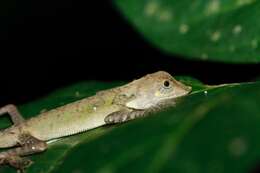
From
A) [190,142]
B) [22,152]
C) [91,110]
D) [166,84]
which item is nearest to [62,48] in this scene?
[91,110]

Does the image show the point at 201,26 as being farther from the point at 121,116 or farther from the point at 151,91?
the point at 151,91

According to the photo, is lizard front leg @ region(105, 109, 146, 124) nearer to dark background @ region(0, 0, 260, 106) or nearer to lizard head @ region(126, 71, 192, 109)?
lizard head @ region(126, 71, 192, 109)

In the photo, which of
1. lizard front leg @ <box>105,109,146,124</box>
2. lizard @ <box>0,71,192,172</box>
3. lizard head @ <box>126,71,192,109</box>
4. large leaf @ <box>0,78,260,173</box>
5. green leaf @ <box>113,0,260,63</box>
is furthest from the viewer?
lizard head @ <box>126,71,192,109</box>

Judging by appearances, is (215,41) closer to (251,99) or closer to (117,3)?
(117,3)

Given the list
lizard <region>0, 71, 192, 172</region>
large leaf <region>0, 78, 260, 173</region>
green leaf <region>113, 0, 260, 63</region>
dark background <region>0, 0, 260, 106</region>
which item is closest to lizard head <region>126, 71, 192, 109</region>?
lizard <region>0, 71, 192, 172</region>

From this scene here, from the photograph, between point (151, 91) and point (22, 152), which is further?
point (151, 91)

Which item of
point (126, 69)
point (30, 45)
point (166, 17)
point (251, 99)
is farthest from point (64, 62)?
point (251, 99)
